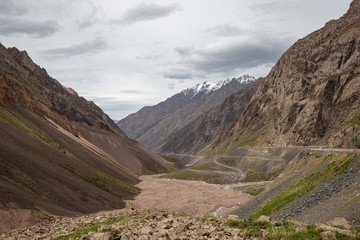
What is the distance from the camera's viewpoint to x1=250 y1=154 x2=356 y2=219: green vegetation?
121 feet

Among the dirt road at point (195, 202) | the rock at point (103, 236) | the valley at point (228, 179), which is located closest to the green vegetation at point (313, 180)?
the valley at point (228, 179)

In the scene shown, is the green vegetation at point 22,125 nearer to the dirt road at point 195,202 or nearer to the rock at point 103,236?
the dirt road at point 195,202

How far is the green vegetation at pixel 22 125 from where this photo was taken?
7610 centimetres

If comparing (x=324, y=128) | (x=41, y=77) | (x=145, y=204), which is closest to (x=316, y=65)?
(x=324, y=128)

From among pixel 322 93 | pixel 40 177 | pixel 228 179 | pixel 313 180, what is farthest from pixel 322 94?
pixel 40 177

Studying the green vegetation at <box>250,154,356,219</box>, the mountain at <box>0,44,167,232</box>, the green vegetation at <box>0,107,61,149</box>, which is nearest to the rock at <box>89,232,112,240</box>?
the mountain at <box>0,44,167,232</box>

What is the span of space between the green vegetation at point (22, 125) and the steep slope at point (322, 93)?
72.7 meters

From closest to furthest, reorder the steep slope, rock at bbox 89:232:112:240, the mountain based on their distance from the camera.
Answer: rock at bbox 89:232:112:240 < the mountain < the steep slope

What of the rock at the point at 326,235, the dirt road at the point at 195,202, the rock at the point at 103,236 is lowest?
the dirt road at the point at 195,202

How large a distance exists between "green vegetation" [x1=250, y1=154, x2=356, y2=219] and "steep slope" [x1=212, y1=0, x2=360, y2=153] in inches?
461

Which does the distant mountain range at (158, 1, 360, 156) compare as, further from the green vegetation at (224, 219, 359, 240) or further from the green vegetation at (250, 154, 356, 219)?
the green vegetation at (224, 219, 359, 240)

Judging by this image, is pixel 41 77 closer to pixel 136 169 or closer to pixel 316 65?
pixel 136 169

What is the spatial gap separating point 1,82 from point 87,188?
61.7m

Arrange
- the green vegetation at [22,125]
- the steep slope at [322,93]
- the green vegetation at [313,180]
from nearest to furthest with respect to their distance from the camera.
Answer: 1. the green vegetation at [313,180]
2. the green vegetation at [22,125]
3. the steep slope at [322,93]
